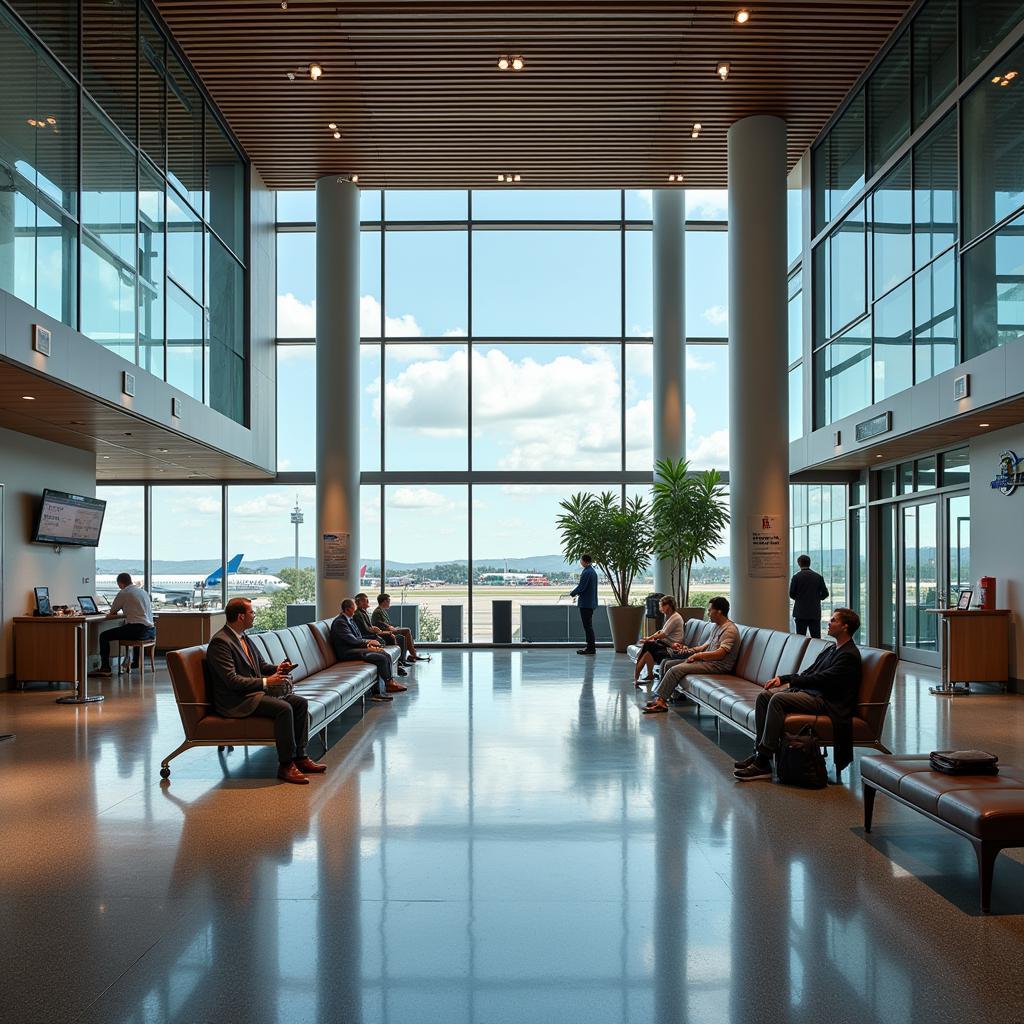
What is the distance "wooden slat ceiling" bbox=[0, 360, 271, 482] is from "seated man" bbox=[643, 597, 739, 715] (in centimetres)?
584

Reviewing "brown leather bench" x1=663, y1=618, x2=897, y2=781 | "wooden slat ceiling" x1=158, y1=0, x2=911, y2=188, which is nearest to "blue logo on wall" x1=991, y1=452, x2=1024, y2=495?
"brown leather bench" x1=663, y1=618, x2=897, y2=781

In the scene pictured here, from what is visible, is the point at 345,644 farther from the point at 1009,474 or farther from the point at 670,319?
the point at 670,319

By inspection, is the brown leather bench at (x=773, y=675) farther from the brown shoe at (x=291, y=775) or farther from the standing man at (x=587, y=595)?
the standing man at (x=587, y=595)

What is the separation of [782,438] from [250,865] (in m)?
9.25

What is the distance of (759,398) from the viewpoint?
11930 mm

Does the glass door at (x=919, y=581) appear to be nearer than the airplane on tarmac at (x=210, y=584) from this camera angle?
Yes

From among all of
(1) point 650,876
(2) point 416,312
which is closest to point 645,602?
(2) point 416,312

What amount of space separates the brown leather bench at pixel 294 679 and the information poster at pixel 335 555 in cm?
464

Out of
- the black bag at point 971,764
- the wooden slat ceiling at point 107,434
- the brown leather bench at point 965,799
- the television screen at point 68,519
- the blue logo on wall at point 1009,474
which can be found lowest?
the brown leather bench at point 965,799

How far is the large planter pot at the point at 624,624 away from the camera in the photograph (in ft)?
47.6

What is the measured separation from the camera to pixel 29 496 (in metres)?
11.1

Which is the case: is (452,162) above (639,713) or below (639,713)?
above

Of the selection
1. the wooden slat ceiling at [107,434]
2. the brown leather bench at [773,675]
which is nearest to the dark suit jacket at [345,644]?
the wooden slat ceiling at [107,434]

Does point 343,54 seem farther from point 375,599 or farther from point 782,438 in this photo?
point 375,599
